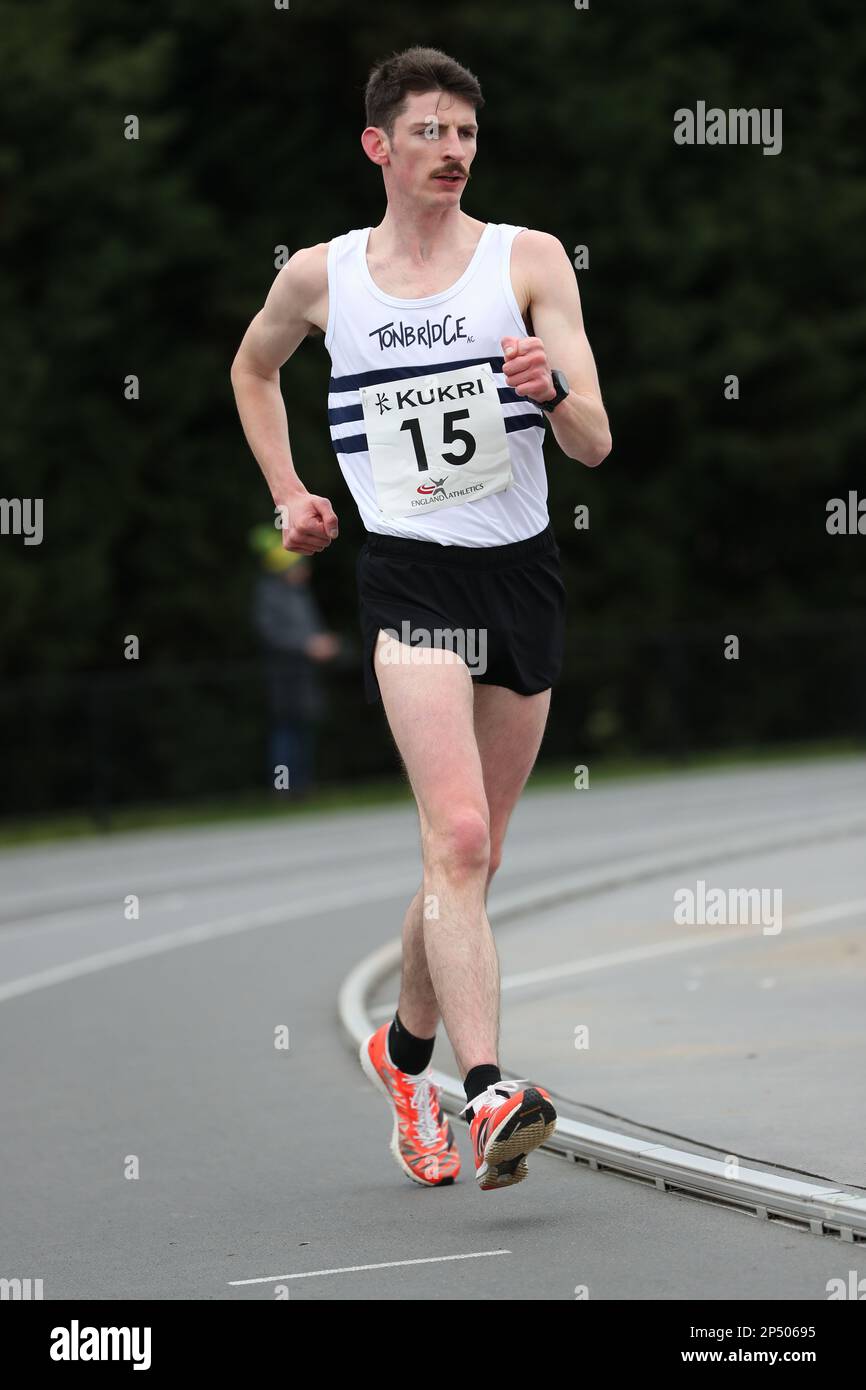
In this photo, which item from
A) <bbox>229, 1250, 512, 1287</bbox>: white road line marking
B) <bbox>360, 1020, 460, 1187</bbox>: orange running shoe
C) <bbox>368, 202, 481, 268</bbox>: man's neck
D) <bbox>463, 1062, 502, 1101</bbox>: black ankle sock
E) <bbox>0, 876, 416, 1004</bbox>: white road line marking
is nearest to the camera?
<bbox>229, 1250, 512, 1287</bbox>: white road line marking

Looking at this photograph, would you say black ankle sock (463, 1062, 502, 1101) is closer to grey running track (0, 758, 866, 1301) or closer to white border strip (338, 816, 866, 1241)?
grey running track (0, 758, 866, 1301)

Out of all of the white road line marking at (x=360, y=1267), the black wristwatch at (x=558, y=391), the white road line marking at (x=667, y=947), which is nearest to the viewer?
the white road line marking at (x=360, y=1267)

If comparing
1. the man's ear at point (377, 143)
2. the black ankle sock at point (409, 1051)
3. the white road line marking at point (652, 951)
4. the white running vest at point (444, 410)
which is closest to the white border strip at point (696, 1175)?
the black ankle sock at point (409, 1051)

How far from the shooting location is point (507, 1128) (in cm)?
527

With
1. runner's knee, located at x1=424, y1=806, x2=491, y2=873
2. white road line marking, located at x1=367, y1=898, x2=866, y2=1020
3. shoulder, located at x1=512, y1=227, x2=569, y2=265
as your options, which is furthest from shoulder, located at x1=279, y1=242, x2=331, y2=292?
white road line marking, located at x1=367, y1=898, x2=866, y2=1020

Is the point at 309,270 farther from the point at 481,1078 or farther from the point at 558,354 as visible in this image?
the point at 481,1078

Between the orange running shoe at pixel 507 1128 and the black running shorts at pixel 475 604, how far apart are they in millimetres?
1080

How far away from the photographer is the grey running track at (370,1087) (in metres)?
5.28

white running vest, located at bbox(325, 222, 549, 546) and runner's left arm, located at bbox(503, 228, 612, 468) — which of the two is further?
white running vest, located at bbox(325, 222, 549, 546)

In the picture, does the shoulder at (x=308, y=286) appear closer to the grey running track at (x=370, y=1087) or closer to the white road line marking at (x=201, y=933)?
the grey running track at (x=370, y=1087)

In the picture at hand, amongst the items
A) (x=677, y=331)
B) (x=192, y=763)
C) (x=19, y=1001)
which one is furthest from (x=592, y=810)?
(x=677, y=331)

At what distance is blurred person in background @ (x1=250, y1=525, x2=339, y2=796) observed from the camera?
2066cm

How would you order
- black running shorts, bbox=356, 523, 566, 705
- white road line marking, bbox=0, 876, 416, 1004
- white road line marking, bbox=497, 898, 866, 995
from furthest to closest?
1. white road line marking, bbox=0, 876, 416, 1004
2. white road line marking, bbox=497, 898, 866, 995
3. black running shorts, bbox=356, 523, 566, 705

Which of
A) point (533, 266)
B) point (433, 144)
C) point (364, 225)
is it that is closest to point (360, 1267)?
point (533, 266)
